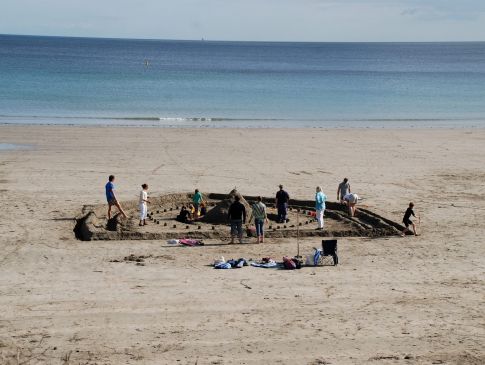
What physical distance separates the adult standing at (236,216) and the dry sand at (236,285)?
0.63 metres

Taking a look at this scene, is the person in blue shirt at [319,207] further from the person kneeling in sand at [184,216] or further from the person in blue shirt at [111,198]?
the person in blue shirt at [111,198]

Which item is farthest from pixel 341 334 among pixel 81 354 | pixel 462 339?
pixel 81 354

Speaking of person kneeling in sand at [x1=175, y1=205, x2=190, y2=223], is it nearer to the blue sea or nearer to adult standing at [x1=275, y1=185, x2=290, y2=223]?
adult standing at [x1=275, y1=185, x2=290, y2=223]

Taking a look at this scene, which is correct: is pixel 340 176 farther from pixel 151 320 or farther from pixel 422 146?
pixel 151 320

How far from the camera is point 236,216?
19797mm

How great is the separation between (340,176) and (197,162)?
5.94 m

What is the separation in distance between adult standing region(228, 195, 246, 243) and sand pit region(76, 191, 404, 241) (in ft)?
1.94

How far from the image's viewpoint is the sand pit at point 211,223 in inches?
802

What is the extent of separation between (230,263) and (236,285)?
1640mm

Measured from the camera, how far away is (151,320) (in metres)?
14.0

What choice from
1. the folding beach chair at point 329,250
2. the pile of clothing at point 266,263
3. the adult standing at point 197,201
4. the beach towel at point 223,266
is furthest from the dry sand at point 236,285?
the adult standing at point 197,201

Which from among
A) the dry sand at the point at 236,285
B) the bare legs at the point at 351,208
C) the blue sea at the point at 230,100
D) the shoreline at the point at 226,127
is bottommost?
the dry sand at the point at 236,285

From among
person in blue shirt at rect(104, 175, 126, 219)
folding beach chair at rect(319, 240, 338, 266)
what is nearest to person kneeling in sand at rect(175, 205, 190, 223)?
person in blue shirt at rect(104, 175, 126, 219)

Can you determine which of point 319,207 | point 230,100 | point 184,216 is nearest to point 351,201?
point 319,207
